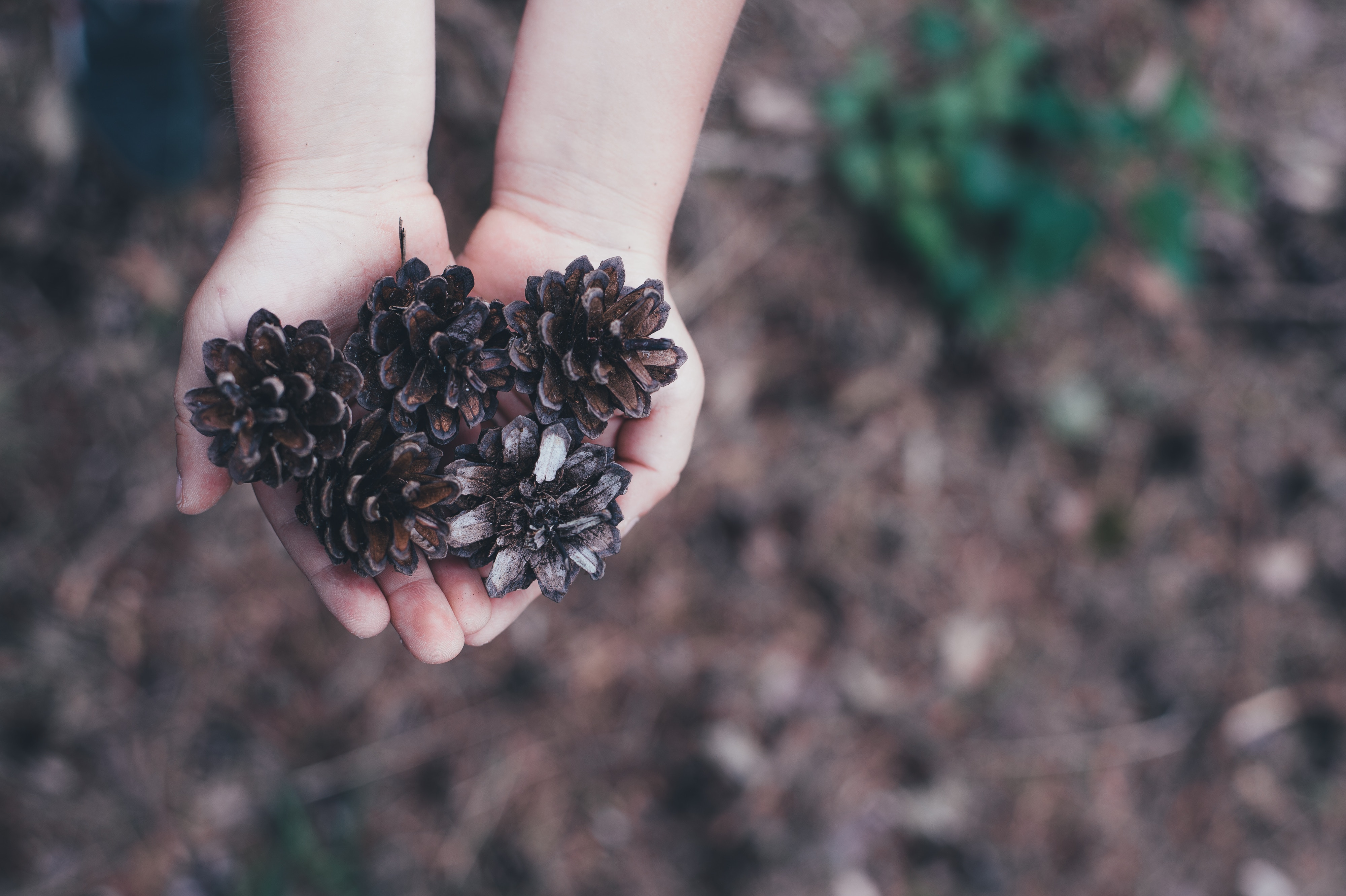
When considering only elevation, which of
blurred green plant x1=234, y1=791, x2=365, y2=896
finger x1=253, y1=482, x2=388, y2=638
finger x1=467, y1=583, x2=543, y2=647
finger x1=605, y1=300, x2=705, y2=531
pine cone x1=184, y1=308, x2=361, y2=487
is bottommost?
blurred green plant x1=234, y1=791, x2=365, y2=896

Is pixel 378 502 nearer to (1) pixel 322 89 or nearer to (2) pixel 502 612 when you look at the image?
(2) pixel 502 612

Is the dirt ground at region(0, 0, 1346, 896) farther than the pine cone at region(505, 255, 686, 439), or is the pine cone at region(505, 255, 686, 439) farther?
the dirt ground at region(0, 0, 1346, 896)

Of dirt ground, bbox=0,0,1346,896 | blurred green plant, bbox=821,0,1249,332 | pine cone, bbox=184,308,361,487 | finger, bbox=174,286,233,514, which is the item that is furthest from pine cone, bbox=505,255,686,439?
blurred green plant, bbox=821,0,1249,332

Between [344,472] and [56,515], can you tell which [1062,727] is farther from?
[56,515]

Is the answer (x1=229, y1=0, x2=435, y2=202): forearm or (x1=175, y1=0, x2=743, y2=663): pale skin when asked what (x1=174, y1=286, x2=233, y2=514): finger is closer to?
(x1=175, y1=0, x2=743, y2=663): pale skin

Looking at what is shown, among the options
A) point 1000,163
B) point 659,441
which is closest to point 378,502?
point 659,441

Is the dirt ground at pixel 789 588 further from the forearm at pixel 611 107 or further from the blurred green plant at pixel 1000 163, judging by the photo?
the forearm at pixel 611 107

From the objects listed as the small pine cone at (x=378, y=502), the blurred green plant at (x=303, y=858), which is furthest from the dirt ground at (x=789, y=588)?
the small pine cone at (x=378, y=502)
